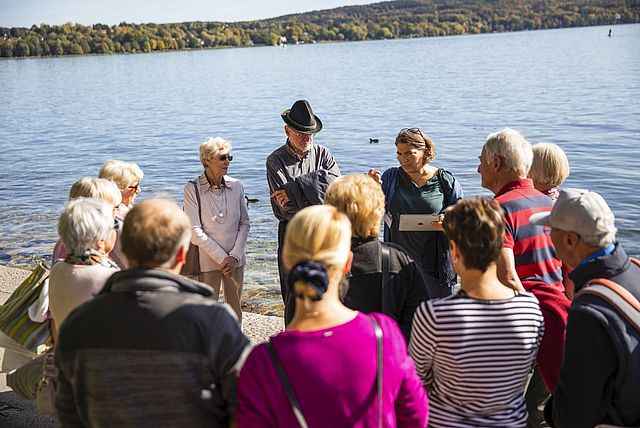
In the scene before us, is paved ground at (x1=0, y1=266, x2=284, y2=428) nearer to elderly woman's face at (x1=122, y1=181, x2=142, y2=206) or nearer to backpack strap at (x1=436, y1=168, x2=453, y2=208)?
elderly woman's face at (x1=122, y1=181, x2=142, y2=206)

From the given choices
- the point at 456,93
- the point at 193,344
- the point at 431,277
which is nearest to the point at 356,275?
the point at 193,344

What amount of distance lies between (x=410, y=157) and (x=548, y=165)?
0.93 m

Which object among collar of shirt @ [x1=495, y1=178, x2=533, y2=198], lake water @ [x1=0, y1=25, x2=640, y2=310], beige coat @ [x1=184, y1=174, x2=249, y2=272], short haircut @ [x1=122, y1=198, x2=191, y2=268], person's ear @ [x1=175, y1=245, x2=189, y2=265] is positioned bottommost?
lake water @ [x1=0, y1=25, x2=640, y2=310]

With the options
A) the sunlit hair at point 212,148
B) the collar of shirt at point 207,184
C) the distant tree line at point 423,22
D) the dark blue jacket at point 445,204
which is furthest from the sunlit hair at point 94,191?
the distant tree line at point 423,22

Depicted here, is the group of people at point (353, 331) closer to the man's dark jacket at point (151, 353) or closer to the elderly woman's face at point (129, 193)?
the man's dark jacket at point (151, 353)

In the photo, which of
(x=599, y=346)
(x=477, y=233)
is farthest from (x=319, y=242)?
(x=599, y=346)

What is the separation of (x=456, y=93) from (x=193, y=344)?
38.9m

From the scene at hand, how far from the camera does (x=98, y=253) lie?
337cm

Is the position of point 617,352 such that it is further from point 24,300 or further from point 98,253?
point 24,300

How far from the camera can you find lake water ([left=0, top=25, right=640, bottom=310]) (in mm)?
14916

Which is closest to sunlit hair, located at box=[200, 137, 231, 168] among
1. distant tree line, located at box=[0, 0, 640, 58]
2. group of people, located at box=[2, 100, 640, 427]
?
group of people, located at box=[2, 100, 640, 427]

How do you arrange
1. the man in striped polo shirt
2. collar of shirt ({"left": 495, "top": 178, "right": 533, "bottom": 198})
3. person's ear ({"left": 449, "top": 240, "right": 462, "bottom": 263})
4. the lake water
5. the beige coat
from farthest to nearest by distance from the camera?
1. the lake water
2. the beige coat
3. collar of shirt ({"left": 495, "top": 178, "right": 533, "bottom": 198})
4. the man in striped polo shirt
5. person's ear ({"left": 449, "top": 240, "right": 462, "bottom": 263})

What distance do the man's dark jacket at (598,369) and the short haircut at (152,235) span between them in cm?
154

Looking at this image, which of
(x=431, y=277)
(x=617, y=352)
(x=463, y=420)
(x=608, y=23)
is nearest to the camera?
(x=617, y=352)
